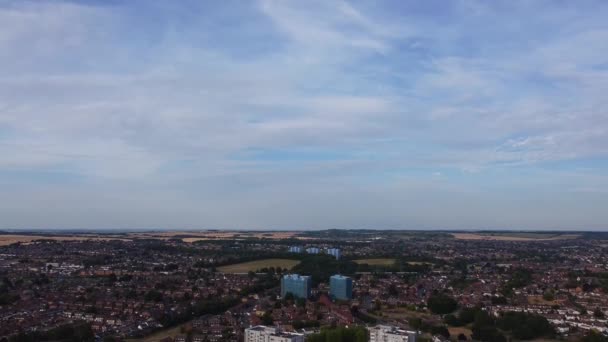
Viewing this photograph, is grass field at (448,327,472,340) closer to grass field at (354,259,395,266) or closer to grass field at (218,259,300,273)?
grass field at (218,259,300,273)

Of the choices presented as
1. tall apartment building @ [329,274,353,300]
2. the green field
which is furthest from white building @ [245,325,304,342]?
the green field

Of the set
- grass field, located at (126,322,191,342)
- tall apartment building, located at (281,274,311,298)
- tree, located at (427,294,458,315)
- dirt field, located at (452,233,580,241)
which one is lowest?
grass field, located at (126,322,191,342)

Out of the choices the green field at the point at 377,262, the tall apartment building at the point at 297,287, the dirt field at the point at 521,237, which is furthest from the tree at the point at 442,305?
the dirt field at the point at 521,237

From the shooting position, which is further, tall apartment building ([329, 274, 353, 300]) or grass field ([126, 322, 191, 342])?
tall apartment building ([329, 274, 353, 300])

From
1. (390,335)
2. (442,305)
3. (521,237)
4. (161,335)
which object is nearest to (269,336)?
(390,335)

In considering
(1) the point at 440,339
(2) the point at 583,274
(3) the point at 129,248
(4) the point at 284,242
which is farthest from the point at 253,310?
(4) the point at 284,242

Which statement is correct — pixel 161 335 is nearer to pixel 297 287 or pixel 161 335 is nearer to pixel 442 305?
pixel 297 287
